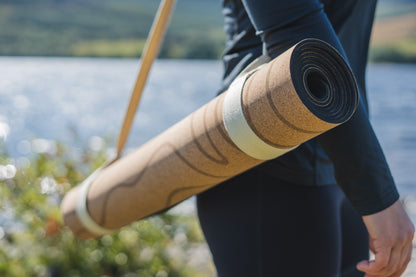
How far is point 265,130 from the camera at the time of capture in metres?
0.69

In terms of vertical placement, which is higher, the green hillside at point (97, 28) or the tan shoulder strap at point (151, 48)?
the tan shoulder strap at point (151, 48)

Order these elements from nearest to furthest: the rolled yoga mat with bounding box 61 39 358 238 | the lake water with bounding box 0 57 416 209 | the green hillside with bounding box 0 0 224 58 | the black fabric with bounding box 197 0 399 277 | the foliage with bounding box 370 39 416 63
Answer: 1. the rolled yoga mat with bounding box 61 39 358 238
2. the black fabric with bounding box 197 0 399 277
3. the lake water with bounding box 0 57 416 209
4. the foliage with bounding box 370 39 416 63
5. the green hillside with bounding box 0 0 224 58

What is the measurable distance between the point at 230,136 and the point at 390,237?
0.95 feet

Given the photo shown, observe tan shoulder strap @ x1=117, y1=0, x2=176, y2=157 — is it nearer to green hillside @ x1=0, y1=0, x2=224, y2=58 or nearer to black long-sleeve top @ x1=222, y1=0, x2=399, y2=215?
black long-sleeve top @ x1=222, y1=0, x2=399, y2=215

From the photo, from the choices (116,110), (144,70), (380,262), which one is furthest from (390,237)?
(116,110)

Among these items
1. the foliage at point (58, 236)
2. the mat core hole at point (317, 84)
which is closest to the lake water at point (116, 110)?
the foliage at point (58, 236)

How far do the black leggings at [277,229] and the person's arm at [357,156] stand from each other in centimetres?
13

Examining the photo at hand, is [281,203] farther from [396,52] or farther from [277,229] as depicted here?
[396,52]

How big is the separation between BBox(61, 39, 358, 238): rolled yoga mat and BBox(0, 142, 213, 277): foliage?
51.0 inches

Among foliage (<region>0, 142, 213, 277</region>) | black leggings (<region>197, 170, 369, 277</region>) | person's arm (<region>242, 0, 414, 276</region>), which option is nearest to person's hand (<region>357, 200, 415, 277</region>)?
person's arm (<region>242, 0, 414, 276</region>)

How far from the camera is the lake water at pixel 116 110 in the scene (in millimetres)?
4402

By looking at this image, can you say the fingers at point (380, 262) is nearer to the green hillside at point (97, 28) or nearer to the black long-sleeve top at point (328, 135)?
the black long-sleeve top at point (328, 135)

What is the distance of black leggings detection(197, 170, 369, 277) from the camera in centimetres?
85

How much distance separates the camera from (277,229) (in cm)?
85
